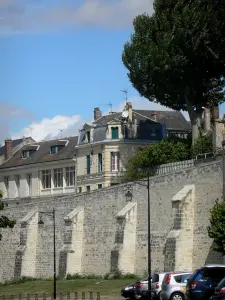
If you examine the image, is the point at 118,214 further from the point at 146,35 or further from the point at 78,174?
the point at 78,174

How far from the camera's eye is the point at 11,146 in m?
95.7

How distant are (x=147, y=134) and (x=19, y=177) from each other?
51.9ft

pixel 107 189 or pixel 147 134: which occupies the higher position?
pixel 147 134

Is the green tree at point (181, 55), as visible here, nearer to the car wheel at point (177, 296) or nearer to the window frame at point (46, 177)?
the window frame at point (46, 177)

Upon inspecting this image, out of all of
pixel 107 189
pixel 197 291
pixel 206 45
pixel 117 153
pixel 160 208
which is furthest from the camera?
pixel 117 153

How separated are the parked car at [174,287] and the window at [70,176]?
42.6 metres

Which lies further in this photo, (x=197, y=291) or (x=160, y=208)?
(x=160, y=208)

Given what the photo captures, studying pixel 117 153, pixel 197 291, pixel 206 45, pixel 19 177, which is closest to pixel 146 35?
A: pixel 206 45

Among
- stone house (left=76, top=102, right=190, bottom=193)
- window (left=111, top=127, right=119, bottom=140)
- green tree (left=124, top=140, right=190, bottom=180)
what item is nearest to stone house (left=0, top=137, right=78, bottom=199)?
stone house (left=76, top=102, right=190, bottom=193)

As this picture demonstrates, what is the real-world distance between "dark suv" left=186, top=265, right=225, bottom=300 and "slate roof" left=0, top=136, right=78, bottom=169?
4693cm

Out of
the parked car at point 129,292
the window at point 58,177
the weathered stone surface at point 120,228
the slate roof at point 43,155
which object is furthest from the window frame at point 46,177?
the parked car at point 129,292

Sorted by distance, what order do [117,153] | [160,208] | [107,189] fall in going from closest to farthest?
[160,208] < [107,189] < [117,153]

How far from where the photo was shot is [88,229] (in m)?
63.9

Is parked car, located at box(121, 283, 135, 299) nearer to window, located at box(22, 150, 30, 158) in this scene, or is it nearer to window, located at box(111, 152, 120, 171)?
window, located at box(111, 152, 120, 171)
